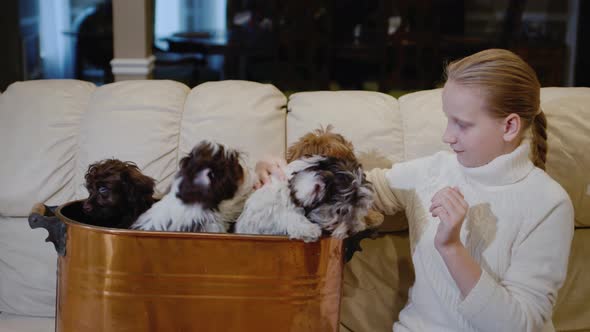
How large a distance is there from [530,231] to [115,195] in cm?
78

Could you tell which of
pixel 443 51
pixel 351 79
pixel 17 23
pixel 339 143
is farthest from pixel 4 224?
pixel 443 51

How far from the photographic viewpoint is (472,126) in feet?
4.36

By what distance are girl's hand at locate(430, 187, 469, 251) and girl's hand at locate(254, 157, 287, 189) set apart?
28 cm

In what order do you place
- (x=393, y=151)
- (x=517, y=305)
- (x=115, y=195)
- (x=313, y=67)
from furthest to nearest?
1. (x=313, y=67)
2. (x=393, y=151)
3. (x=115, y=195)
4. (x=517, y=305)

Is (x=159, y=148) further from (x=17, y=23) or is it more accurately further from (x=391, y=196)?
(x=17, y=23)

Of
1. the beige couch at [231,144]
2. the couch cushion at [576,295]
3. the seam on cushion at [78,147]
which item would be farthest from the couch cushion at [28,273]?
the couch cushion at [576,295]

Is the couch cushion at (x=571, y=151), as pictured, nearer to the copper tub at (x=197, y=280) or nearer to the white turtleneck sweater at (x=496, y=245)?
the white turtleneck sweater at (x=496, y=245)

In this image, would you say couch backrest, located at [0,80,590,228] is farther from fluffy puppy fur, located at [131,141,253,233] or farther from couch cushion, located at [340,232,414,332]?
fluffy puppy fur, located at [131,141,253,233]

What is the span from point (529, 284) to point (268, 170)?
0.52 meters

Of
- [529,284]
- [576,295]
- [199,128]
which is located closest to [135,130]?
[199,128]

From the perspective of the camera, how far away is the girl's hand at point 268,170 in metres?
1.32

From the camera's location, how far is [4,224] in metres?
1.80

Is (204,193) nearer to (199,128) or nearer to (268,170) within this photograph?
(268,170)

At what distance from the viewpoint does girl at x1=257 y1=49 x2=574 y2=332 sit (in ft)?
4.16
